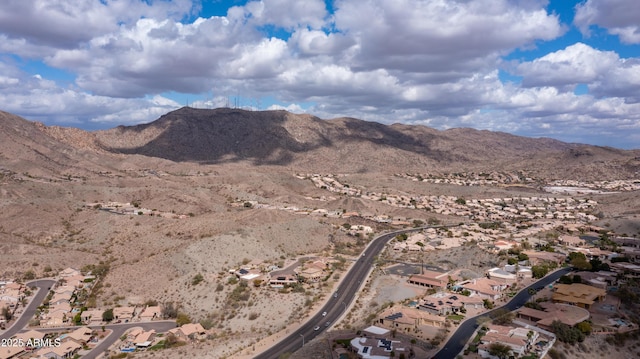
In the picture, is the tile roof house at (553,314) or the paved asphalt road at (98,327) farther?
the paved asphalt road at (98,327)

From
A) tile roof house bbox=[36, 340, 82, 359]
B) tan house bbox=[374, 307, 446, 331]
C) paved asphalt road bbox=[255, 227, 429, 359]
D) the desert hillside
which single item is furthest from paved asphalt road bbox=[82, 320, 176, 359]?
tan house bbox=[374, 307, 446, 331]

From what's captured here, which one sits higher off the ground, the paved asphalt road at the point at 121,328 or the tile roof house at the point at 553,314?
the tile roof house at the point at 553,314

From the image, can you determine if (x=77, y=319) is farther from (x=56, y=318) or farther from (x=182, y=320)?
(x=182, y=320)

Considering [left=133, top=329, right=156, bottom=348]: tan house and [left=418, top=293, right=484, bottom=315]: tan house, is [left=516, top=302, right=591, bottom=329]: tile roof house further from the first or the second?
[left=133, top=329, right=156, bottom=348]: tan house

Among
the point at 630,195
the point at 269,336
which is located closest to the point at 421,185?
the point at 630,195

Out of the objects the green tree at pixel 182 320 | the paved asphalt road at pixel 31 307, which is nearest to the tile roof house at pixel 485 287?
the green tree at pixel 182 320

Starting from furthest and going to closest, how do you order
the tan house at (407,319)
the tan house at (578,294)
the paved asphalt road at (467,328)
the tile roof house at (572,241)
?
the tile roof house at (572,241) < the tan house at (578,294) < the tan house at (407,319) < the paved asphalt road at (467,328)

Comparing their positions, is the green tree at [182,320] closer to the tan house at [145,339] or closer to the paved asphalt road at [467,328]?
the tan house at [145,339]
